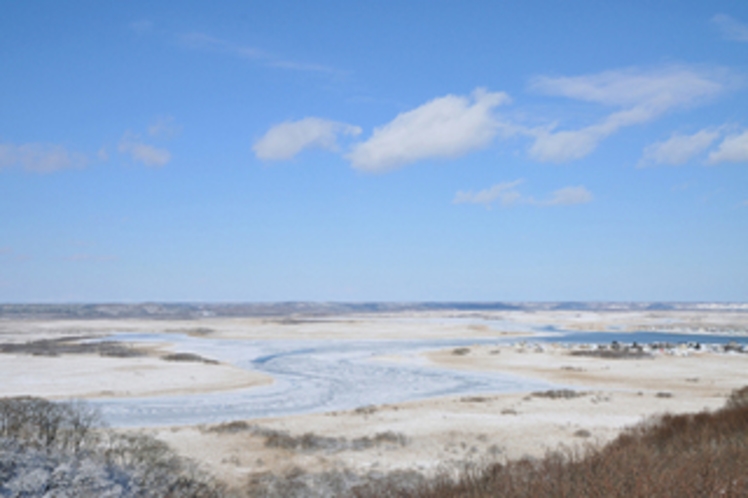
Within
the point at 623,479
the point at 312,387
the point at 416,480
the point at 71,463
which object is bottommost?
the point at 312,387

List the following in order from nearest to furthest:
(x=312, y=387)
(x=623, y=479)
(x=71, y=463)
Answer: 1. (x=623, y=479)
2. (x=71, y=463)
3. (x=312, y=387)

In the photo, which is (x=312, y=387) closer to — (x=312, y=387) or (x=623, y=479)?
(x=312, y=387)

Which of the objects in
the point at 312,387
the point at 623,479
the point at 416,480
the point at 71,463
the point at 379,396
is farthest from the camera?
the point at 312,387

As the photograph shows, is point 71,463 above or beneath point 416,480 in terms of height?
above

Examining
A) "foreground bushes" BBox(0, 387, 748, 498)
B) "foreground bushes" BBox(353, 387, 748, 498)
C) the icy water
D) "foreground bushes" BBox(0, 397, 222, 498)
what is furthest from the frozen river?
"foreground bushes" BBox(353, 387, 748, 498)

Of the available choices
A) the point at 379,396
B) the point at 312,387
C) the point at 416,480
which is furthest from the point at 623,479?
the point at 312,387

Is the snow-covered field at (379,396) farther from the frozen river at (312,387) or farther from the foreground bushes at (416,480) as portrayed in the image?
the foreground bushes at (416,480)

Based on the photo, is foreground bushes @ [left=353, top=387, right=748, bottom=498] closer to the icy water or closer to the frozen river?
the icy water
